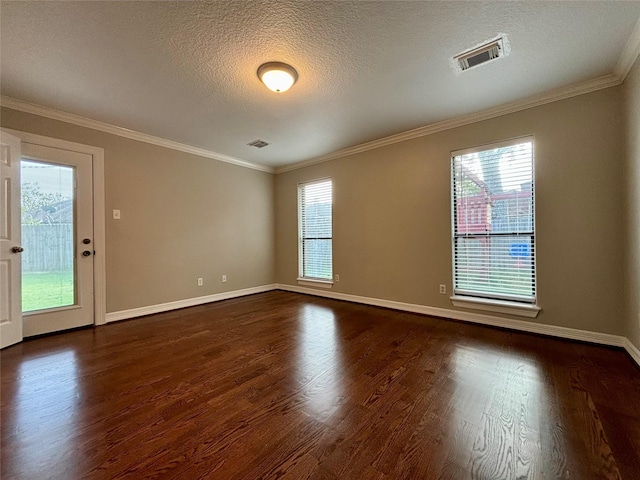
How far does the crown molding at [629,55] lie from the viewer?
2003 millimetres

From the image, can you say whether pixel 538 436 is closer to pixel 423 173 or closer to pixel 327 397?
pixel 327 397

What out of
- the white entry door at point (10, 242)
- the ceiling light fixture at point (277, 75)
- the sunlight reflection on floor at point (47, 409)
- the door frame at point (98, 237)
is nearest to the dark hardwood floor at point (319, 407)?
the sunlight reflection on floor at point (47, 409)

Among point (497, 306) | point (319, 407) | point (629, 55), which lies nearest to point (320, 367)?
point (319, 407)

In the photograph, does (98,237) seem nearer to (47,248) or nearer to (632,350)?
(47,248)

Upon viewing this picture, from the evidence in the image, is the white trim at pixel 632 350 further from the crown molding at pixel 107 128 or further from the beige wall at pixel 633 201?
the crown molding at pixel 107 128

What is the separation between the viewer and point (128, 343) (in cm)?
277

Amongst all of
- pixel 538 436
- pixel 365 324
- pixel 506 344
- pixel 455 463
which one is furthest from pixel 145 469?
pixel 506 344

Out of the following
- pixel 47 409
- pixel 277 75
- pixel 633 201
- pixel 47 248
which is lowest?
pixel 47 409

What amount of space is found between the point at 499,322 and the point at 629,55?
8.71ft

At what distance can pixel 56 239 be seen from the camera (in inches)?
123

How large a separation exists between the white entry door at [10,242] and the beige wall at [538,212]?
3830 mm

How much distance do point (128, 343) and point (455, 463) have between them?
2989 millimetres

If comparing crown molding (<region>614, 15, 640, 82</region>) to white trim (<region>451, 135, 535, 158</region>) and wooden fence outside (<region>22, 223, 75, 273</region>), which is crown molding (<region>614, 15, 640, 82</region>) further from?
wooden fence outside (<region>22, 223, 75, 273</region>)

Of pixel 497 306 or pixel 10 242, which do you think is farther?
pixel 497 306
